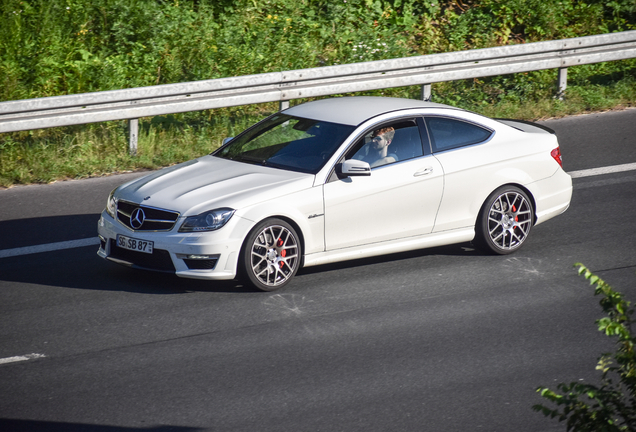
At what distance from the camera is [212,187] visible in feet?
24.2

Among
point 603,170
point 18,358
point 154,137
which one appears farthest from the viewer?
point 154,137

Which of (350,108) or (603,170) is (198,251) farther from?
(603,170)

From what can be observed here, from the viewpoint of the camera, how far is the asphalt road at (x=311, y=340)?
5.33 m

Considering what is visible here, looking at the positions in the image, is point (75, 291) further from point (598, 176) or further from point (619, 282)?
point (598, 176)

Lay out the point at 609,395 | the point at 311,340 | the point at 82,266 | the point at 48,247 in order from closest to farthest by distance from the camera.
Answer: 1. the point at 609,395
2. the point at 311,340
3. the point at 82,266
4. the point at 48,247

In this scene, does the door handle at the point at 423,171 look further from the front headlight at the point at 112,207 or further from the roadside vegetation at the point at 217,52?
the roadside vegetation at the point at 217,52

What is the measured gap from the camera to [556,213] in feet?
28.8

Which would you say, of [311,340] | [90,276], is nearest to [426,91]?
[90,276]

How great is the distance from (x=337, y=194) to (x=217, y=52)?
765 centimetres

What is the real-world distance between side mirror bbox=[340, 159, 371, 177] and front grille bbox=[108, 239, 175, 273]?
175 cm

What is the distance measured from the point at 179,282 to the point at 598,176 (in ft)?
20.1

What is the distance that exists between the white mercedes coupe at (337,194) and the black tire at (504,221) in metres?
0.01

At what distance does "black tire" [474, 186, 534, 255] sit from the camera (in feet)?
27.2

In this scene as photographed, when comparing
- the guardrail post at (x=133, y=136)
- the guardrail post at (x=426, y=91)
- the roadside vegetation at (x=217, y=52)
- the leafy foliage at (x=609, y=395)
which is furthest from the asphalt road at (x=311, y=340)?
the guardrail post at (x=426, y=91)
